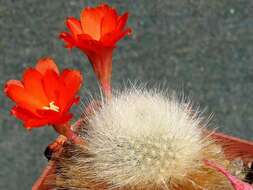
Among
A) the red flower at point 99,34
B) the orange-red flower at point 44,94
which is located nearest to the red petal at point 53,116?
the orange-red flower at point 44,94

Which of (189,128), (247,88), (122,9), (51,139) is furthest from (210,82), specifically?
(189,128)

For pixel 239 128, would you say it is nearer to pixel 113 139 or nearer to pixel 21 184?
pixel 21 184

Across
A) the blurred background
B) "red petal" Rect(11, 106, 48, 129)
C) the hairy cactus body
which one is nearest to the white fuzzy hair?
the hairy cactus body

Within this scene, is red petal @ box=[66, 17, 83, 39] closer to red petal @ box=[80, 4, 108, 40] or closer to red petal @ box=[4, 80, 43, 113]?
red petal @ box=[80, 4, 108, 40]

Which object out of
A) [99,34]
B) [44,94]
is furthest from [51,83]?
[99,34]

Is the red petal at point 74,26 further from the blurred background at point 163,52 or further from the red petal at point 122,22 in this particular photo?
the blurred background at point 163,52

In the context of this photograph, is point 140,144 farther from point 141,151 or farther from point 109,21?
point 109,21
